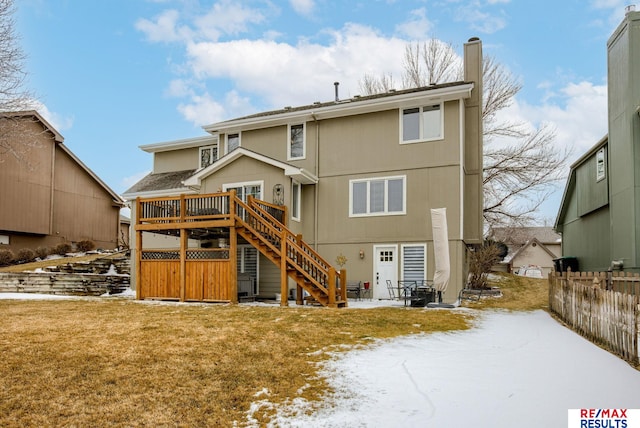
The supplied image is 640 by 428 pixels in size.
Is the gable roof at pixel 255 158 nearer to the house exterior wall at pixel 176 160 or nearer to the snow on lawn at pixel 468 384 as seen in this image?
the house exterior wall at pixel 176 160

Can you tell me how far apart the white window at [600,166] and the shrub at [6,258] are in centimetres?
2713

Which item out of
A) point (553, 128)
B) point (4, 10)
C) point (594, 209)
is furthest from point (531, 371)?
point (553, 128)

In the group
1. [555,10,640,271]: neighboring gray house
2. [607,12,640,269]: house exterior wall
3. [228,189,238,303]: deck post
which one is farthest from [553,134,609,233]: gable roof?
[228,189,238,303]: deck post

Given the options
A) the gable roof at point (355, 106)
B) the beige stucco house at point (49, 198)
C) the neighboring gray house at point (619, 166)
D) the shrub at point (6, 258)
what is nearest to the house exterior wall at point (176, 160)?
the gable roof at point (355, 106)

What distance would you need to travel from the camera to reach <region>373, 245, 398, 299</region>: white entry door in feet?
55.1

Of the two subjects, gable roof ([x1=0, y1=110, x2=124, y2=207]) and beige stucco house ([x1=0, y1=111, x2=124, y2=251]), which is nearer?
beige stucco house ([x1=0, y1=111, x2=124, y2=251])

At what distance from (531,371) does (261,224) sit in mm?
10327

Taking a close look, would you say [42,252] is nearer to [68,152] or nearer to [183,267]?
[68,152]

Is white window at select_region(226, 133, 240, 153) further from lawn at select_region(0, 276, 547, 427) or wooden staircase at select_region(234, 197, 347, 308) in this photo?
lawn at select_region(0, 276, 547, 427)

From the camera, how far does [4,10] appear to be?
16.0 m

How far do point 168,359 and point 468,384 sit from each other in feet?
13.6

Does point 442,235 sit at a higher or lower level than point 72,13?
lower

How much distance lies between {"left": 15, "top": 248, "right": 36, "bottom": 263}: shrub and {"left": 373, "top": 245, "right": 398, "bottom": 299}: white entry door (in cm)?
1925

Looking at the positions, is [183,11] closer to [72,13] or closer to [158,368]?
[72,13]
